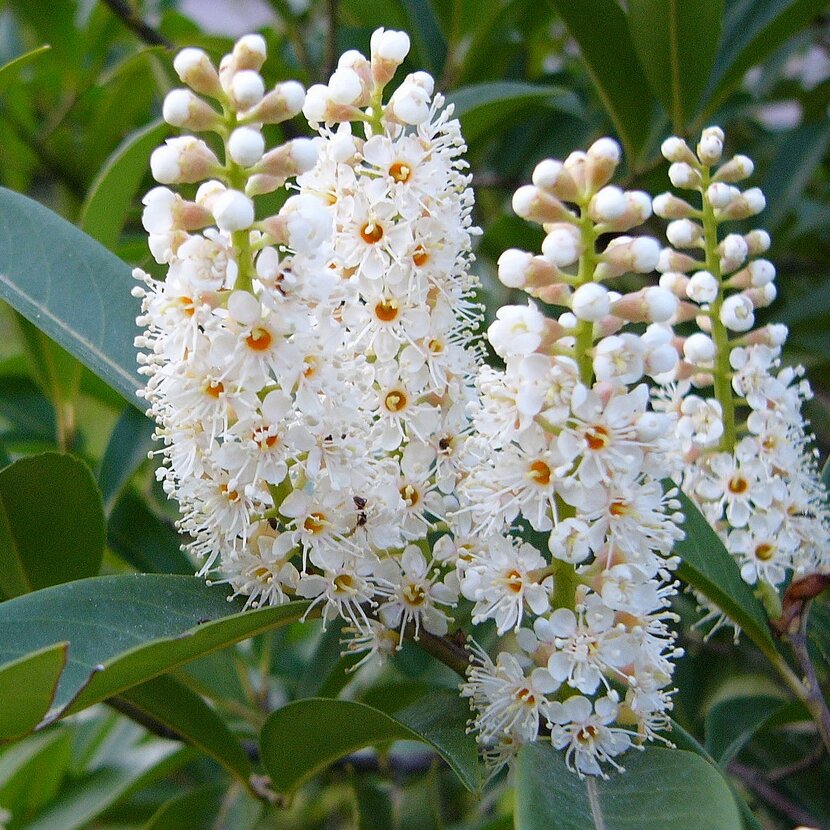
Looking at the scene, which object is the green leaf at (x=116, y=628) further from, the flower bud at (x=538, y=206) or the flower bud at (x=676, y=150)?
the flower bud at (x=676, y=150)

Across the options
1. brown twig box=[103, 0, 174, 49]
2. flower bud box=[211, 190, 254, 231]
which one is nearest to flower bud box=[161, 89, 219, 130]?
flower bud box=[211, 190, 254, 231]

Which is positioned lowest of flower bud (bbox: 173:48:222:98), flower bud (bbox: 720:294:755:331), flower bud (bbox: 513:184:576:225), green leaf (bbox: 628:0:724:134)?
flower bud (bbox: 720:294:755:331)

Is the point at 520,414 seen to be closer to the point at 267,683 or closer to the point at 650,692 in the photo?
the point at 650,692

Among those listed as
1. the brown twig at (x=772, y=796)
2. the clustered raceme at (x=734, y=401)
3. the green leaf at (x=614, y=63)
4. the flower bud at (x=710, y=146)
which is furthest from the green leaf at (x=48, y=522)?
the green leaf at (x=614, y=63)

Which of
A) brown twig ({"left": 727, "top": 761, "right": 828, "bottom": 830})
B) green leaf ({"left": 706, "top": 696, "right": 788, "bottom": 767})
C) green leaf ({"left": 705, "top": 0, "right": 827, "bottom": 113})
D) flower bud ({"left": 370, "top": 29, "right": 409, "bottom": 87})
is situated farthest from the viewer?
green leaf ({"left": 705, "top": 0, "right": 827, "bottom": 113})

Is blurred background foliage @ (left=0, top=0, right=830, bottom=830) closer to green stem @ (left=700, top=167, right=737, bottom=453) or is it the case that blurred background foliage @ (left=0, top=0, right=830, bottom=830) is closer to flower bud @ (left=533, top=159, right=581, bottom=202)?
green stem @ (left=700, top=167, right=737, bottom=453)

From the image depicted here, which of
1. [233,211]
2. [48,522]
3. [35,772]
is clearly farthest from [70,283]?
[35,772]

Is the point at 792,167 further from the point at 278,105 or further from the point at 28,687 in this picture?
the point at 28,687
